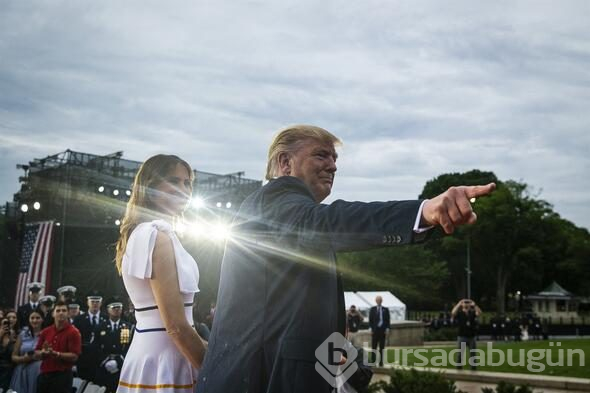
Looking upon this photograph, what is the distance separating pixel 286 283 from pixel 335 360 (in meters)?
0.32

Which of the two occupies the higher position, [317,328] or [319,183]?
[319,183]

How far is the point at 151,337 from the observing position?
2979 mm

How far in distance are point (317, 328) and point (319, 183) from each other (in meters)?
0.63

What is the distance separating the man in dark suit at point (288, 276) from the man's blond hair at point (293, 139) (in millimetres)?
128

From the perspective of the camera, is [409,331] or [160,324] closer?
[160,324]

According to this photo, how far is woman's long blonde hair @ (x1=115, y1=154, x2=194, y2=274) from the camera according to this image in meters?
3.16

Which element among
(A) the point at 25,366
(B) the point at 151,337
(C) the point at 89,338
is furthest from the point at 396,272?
(B) the point at 151,337

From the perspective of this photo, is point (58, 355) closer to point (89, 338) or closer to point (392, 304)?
point (89, 338)

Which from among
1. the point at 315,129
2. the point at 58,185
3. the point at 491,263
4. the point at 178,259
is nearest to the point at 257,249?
the point at 315,129

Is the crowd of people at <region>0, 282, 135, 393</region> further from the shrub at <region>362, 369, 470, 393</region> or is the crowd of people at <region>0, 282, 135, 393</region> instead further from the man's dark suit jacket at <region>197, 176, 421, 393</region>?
the man's dark suit jacket at <region>197, 176, 421, 393</region>

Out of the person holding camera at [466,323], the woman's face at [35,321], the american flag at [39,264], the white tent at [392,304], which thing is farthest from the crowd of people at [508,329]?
the woman's face at [35,321]

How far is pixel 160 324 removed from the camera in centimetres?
297

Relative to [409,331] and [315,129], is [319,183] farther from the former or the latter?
[409,331]

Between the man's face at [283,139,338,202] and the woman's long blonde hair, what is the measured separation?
879 millimetres
